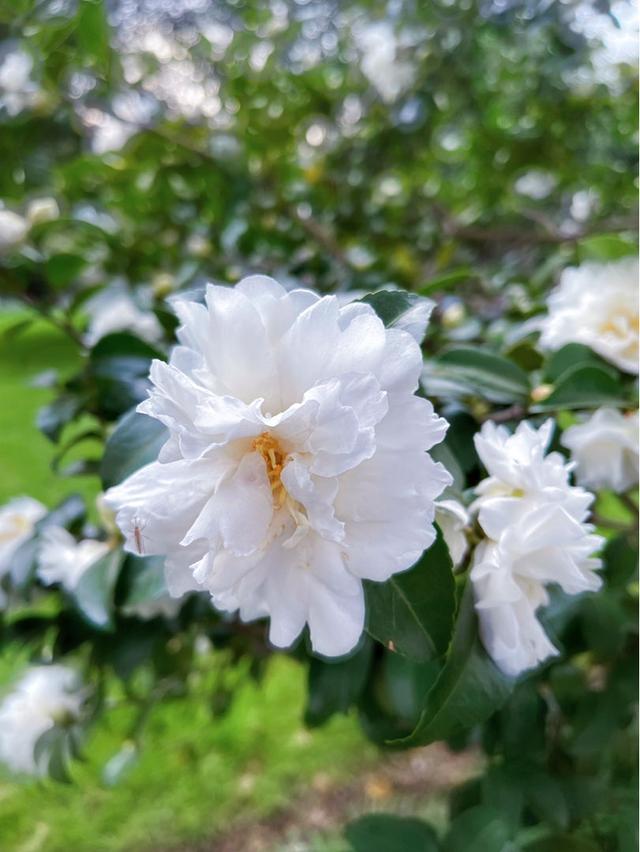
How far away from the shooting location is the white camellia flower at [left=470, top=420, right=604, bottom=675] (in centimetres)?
44

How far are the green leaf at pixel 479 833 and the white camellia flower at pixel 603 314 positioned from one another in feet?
1.33

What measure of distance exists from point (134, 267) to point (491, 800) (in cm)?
103

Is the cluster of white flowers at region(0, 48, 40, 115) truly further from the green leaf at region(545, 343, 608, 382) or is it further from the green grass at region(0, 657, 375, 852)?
the green grass at region(0, 657, 375, 852)

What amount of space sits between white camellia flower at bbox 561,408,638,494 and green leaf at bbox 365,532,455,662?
212 mm

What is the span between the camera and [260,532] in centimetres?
37

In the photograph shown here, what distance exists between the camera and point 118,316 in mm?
1061

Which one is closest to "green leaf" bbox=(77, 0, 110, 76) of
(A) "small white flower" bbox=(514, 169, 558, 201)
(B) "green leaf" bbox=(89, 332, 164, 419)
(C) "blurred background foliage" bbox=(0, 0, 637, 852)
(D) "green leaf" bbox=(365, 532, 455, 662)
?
(C) "blurred background foliage" bbox=(0, 0, 637, 852)

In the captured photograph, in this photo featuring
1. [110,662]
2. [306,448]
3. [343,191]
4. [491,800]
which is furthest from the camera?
[343,191]

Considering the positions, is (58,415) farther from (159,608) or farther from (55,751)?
(55,751)

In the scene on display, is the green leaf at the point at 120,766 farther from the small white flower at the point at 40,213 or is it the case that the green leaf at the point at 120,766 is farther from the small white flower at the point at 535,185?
the small white flower at the point at 535,185

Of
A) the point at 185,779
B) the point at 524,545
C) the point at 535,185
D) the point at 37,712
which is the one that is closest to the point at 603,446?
the point at 524,545

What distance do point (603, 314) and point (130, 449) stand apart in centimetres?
42

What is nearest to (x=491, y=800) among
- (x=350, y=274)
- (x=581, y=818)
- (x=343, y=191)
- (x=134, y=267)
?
(x=581, y=818)

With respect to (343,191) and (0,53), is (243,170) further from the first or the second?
(0,53)
